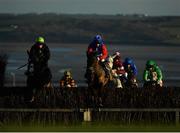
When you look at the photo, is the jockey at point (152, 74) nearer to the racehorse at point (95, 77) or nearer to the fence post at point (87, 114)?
the racehorse at point (95, 77)

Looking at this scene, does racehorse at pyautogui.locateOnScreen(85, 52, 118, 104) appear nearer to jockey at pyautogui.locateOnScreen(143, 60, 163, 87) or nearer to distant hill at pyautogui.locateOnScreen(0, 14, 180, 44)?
jockey at pyautogui.locateOnScreen(143, 60, 163, 87)

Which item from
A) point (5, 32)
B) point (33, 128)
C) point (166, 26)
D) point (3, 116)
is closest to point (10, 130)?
point (33, 128)

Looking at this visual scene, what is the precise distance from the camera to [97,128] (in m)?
27.8

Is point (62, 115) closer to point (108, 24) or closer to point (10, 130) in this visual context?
point (10, 130)

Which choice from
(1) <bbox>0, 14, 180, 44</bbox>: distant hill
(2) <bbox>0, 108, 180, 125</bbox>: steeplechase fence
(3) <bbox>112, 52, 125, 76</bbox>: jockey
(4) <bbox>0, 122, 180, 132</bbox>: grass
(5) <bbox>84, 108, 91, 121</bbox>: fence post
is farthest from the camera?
(1) <bbox>0, 14, 180, 44</bbox>: distant hill

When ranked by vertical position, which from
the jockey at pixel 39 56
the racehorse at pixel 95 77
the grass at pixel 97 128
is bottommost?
the grass at pixel 97 128

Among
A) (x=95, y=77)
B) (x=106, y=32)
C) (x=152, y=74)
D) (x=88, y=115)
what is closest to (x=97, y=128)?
(x=88, y=115)

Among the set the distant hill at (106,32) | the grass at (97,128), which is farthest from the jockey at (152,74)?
the distant hill at (106,32)

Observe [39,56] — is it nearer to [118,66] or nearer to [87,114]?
[87,114]

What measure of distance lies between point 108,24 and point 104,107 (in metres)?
151

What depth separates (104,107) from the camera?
100 ft

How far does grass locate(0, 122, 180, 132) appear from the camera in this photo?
88.6 feet

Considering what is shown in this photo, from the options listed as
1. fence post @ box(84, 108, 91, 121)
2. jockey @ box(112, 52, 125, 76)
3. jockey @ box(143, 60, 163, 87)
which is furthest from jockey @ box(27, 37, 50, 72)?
jockey @ box(143, 60, 163, 87)

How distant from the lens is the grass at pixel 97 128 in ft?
88.6
